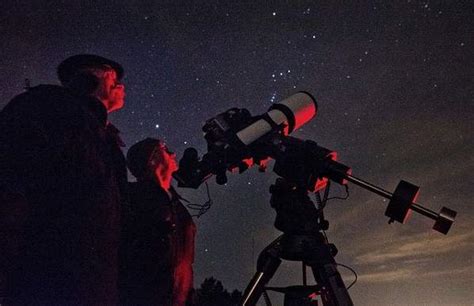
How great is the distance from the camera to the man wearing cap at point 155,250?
153 inches

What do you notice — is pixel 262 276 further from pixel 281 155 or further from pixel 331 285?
pixel 281 155

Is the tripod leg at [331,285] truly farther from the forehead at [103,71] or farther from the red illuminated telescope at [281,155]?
the forehead at [103,71]

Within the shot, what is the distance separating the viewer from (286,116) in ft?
13.9

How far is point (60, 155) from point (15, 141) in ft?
0.87

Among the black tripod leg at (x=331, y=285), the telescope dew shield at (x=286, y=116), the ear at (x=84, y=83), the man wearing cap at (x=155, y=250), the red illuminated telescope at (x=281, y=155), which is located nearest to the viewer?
the black tripod leg at (x=331, y=285)

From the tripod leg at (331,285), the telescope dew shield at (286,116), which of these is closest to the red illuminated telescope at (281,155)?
the telescope dew shield at (286,116)

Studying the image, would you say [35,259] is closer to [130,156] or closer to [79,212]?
[79,212]

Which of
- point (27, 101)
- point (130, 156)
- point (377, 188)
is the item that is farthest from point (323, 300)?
point (130, 156)

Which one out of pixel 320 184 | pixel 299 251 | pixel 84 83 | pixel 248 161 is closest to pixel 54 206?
pixel 84 83

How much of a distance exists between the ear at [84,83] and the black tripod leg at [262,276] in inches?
75.0

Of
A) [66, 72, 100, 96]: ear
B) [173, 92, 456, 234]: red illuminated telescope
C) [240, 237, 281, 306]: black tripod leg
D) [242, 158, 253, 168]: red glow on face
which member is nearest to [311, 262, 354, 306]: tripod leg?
[240, 237, 281, 306]: black tripod leg

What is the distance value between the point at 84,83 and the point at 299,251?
6.97ft

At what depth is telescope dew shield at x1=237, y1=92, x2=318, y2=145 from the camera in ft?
12.3

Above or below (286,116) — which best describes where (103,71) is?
below
